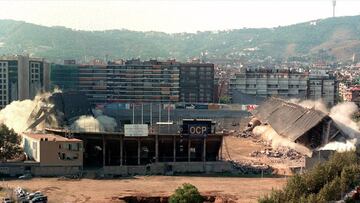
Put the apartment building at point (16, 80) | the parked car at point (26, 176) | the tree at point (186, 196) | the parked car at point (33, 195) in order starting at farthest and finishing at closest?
1. the apartment building at point (16, 80)
2. the parked car at point (26, 176)
3. the parked car at point (33, 195)
4. the tree at point (186, 196)

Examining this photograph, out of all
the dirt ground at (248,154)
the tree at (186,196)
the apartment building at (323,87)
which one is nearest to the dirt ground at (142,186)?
the dirt ground at (248,154)

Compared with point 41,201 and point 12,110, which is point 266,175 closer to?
point 41,201

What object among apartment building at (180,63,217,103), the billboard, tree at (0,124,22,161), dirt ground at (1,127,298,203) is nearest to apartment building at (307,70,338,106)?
apartment building at (180,63,217,103)

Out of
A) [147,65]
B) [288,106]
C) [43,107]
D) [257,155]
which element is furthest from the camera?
[147,65]

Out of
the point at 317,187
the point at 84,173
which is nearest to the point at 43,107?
the point at 84,173

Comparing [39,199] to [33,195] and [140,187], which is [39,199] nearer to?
[33,195]

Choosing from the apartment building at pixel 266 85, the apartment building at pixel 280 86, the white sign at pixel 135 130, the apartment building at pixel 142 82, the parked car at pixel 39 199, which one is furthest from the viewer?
the apartment building at pixel 266 85

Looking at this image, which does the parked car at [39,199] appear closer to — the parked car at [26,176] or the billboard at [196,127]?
the parked car at [26,176]
